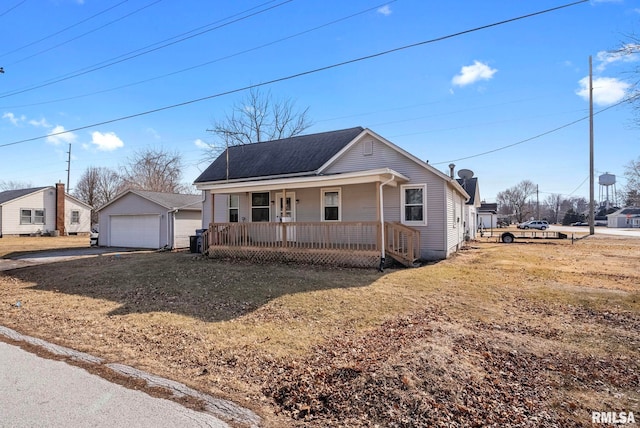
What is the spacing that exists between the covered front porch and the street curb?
7.91m

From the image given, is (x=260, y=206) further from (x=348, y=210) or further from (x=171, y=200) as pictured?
(x=171, y=200)

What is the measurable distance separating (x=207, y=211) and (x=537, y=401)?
16968mm

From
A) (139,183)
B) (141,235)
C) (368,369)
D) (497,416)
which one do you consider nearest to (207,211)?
(141,235)

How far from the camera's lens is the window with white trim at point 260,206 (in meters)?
16.0

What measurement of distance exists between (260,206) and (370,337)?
1157cm

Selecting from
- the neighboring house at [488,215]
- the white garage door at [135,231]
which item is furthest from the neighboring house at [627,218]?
the white garage door at [135,231]

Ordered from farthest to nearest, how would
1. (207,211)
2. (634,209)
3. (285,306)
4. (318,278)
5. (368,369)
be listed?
1. (634,209)
2. (207,211)
3. (318,278)
4. (285,306)
5. (368,369)

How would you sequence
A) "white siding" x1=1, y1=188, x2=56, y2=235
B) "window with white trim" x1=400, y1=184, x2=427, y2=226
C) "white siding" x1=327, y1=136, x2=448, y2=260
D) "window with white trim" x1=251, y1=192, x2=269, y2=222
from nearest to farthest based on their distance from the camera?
"white siding" x1=327, y1=136, x2=448, y2=260 → "window with white trim" x1=400, y1=184, x2=427, y2=226 → "window with white trim" x1=251, y1=192, x2=269, y2=222 → "white siding" x1=1, y1=188, x2=56, y2=235

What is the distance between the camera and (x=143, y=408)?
3.42 meters

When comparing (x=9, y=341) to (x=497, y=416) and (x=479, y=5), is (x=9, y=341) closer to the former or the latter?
(x=497, y=416)

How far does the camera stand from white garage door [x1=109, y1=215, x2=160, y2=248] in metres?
20.3

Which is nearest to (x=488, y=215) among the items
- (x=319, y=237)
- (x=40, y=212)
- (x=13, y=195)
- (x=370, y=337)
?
(x=319, y=237)

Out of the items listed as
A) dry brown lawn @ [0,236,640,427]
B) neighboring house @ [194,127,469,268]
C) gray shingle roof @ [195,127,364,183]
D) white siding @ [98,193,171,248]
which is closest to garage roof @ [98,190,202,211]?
white siding @ [98,193,171,248]

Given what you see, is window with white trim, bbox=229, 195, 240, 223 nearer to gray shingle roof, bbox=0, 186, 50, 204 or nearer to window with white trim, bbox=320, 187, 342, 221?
window with white trim, bbox=320, 187, 342, 221
